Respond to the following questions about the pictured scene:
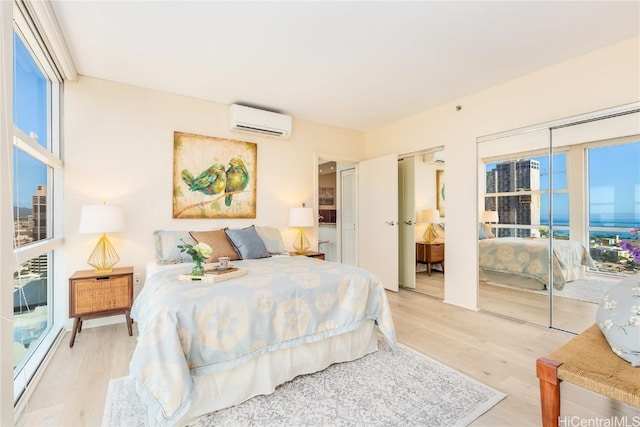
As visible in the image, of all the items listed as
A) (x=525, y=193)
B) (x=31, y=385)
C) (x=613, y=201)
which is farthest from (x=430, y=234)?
(x=31, y=385)

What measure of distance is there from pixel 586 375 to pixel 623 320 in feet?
1.34

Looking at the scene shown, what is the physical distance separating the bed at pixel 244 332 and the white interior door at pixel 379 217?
2.15 meters

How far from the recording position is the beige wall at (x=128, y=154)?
10.1 ft

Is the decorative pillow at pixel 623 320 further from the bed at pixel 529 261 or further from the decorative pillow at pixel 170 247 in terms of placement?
the decorative pillow at pixel 170 247

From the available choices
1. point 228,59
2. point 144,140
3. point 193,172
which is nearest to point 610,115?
point 228,59

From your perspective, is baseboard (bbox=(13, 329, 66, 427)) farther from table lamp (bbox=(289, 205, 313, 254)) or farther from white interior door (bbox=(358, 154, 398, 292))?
white interior door (bbox=(358, 154, 398, 292))

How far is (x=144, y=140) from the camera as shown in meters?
3.42

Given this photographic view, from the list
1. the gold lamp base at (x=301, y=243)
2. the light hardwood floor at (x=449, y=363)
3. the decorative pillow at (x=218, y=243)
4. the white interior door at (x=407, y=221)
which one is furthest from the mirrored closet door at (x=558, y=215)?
the decorative pillow at (x=218, y=243)

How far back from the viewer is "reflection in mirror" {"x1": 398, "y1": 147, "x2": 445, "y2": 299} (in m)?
4.68

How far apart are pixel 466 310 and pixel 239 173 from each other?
334 cm

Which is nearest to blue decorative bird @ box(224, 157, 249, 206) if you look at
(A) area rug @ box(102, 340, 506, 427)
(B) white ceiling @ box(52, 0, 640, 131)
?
(B) white ceiling @ box(52, 0, 640, 131)

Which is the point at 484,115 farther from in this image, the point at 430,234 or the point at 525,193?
the point at 430,234

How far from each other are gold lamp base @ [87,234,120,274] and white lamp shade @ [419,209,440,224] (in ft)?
13.9

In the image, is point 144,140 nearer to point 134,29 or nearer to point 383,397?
point 134,29
